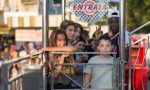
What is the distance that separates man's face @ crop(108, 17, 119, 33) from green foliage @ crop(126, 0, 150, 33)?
26067mm

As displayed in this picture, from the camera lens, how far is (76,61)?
7.16 metres

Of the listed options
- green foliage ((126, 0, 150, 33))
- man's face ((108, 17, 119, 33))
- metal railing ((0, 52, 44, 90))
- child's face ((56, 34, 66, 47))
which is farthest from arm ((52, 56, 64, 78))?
green foliage ((126, 0, 150, 33))

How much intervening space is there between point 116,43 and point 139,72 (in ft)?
2.09

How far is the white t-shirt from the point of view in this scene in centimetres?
700

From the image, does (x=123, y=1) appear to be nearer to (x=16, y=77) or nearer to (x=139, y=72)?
(x=139, y=72)

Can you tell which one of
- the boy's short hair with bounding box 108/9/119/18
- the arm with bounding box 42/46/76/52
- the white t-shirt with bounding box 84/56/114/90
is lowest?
the white t-shirt with bounding box 84/56/114/90

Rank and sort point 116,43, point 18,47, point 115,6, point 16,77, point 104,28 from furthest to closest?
point 18,47
point 104,28
point 115,6
point 116,43
point 16,77

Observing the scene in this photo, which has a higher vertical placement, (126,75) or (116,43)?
(116,43)

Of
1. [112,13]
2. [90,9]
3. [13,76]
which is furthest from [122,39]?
[13,76]

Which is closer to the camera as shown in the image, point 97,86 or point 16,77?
point 16,77

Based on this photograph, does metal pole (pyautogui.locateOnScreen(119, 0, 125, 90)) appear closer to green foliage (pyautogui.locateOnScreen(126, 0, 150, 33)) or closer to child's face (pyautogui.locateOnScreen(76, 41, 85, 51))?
child's face (pyautogui.locateOnScreen(76, 41, 85, 51))

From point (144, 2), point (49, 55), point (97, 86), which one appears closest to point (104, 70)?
point (97, 86)

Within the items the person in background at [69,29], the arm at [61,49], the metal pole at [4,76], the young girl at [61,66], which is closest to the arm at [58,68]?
the young girl at [61,66]

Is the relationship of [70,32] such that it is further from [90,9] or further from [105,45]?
[105,45]
